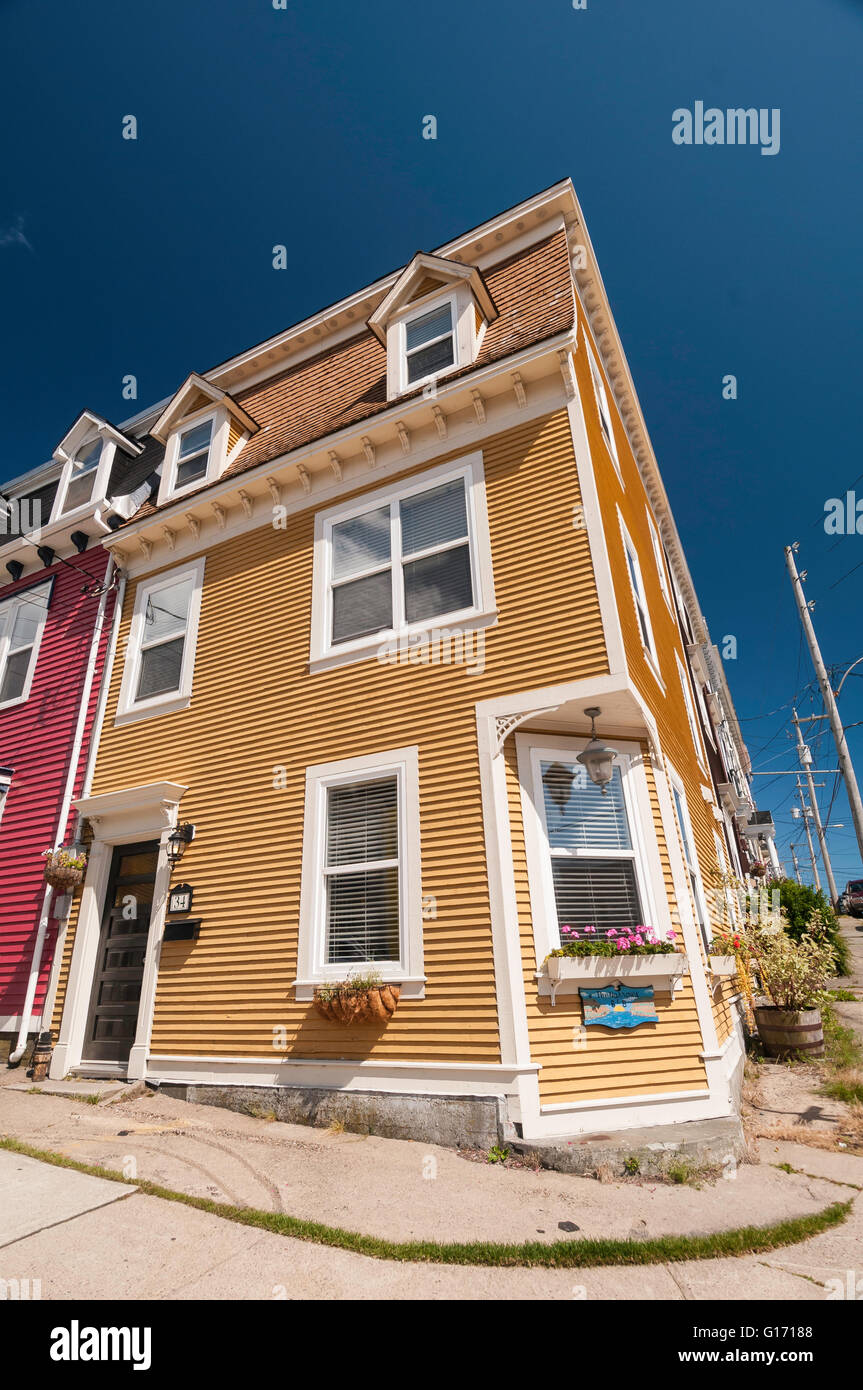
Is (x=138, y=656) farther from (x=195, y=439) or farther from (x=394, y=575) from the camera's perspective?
(x=394, y=575)

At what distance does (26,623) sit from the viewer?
11727 millimetres

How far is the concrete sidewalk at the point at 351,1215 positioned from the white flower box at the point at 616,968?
1.39 m

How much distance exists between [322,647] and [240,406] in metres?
5.46

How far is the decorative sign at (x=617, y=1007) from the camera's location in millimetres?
5762

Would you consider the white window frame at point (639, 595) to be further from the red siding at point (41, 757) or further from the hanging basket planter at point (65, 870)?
the red siding at point (41, 757)

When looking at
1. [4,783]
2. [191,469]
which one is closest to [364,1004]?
[4,783]

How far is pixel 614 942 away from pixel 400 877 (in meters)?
2.07

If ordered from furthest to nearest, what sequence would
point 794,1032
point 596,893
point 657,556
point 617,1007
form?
point 657,556 < point 794,1032 < point 596,893 < point 617,1007

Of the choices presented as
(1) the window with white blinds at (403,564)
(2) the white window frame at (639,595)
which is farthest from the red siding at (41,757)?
(2) the white window frame at (639,595)

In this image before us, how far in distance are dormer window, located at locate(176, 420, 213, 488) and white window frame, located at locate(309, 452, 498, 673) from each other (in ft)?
10.3

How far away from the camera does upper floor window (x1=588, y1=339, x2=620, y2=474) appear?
9084 millimetres

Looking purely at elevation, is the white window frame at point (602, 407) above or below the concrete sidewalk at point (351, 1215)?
above
